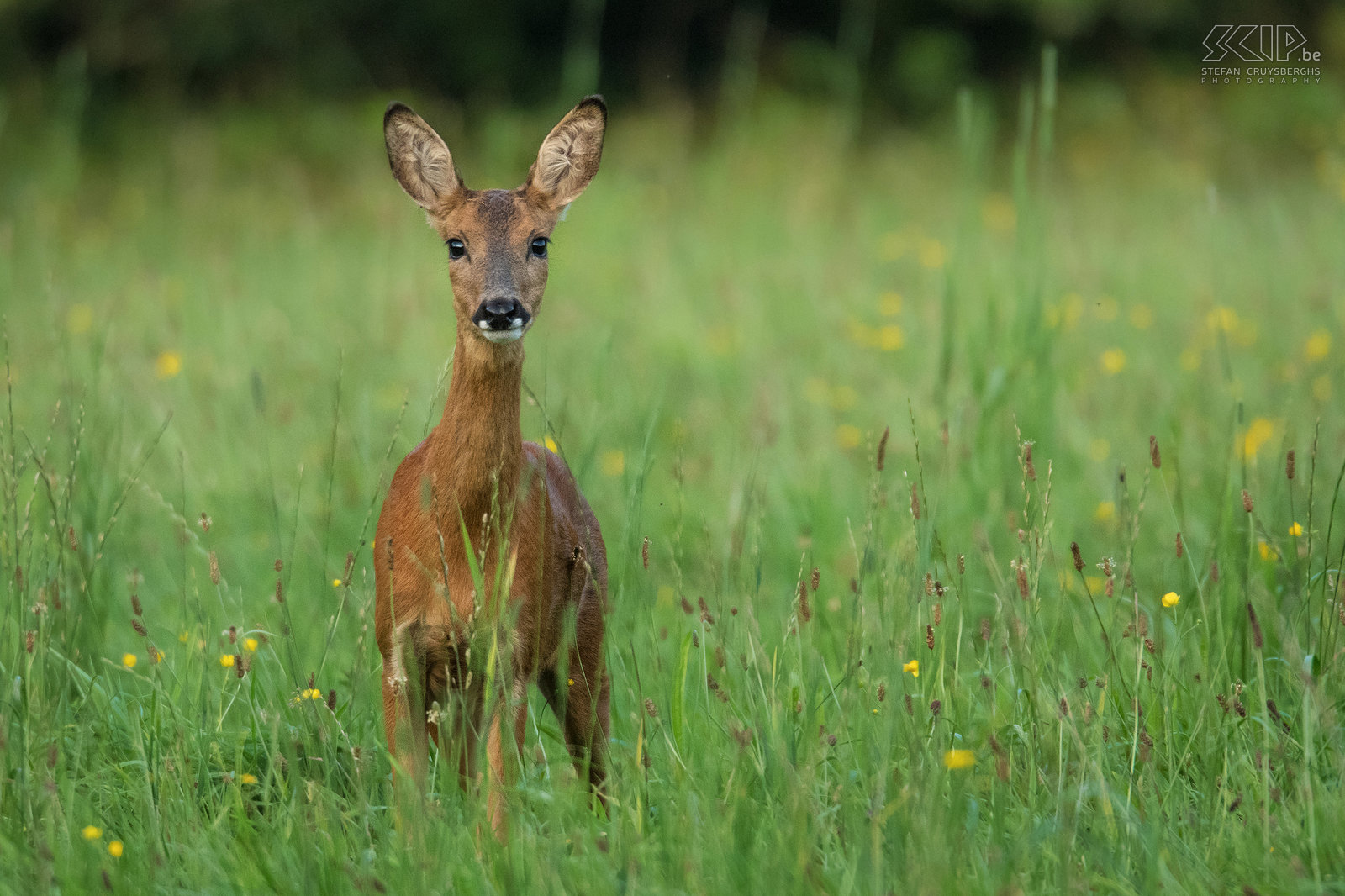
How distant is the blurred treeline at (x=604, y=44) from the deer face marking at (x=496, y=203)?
8.40 m

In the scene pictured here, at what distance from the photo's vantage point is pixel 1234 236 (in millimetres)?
8414

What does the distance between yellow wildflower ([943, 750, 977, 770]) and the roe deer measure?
659mm

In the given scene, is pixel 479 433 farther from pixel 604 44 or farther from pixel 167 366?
pixel 604 44

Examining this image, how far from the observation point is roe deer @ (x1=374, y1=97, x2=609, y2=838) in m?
2.82

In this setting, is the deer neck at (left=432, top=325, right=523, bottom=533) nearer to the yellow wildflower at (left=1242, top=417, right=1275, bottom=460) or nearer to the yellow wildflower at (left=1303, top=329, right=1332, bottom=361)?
the yellow wildflower at (left=1242, top=417, right=1275, bottom=460)

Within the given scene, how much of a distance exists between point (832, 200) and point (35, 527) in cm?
680

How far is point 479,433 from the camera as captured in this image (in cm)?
299

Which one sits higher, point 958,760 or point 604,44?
point 604,44

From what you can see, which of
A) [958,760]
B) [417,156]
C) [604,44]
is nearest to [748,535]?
[417,156]

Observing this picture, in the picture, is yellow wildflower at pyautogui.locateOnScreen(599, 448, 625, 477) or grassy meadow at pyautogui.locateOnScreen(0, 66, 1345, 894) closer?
grassy meadow at pyautogui.locateOnScreen(0, 66, 1345, 894)

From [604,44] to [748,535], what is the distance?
10.8 metres

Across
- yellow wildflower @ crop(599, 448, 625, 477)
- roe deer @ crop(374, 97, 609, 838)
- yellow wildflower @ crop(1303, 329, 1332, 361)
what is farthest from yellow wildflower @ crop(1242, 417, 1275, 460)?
roe deer @ crop(374, 97, 609, 838)

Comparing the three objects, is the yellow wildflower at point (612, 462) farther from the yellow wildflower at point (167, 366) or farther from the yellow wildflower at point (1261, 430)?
the yellow wildflower at point (1261, 430)

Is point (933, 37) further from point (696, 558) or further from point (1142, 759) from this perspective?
point (1142, 759)
